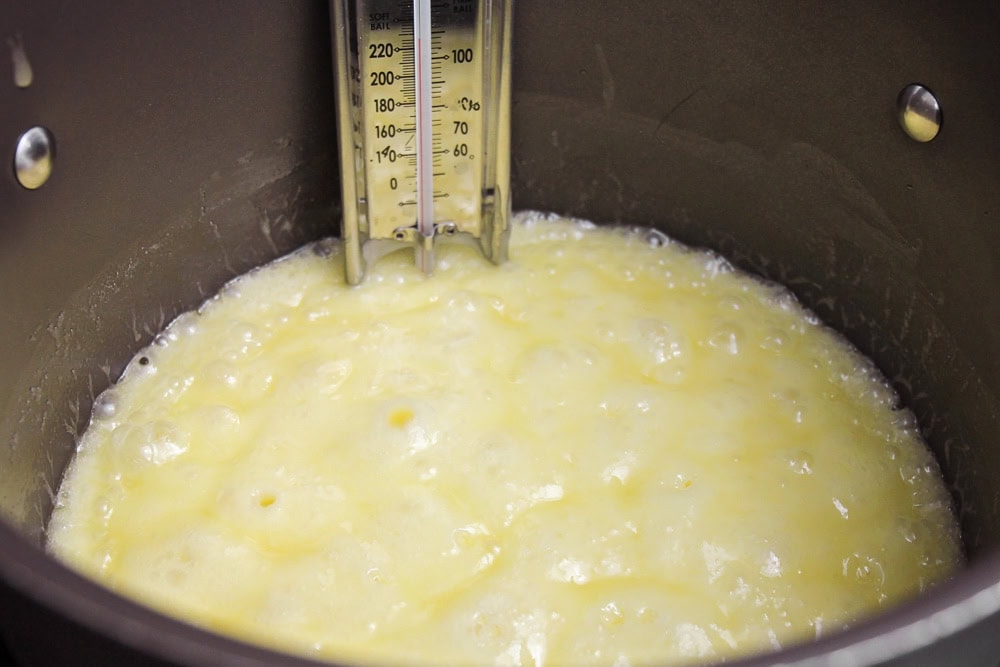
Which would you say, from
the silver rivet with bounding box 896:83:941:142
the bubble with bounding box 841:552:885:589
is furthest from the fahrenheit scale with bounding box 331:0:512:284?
the bubble with bounding box 841:552:885:589

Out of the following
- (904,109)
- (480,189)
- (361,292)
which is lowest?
(361,292)

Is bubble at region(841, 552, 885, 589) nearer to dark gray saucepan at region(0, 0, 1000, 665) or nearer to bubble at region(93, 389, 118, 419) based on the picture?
dark gray saucepan at region(0, 0, 1000, 665)

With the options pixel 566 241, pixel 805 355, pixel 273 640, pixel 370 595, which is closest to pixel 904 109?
pixel 805 355

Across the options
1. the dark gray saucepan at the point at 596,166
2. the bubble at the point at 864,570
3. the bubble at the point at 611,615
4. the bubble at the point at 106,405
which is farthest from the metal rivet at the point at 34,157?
the bubble at the point at 864,570

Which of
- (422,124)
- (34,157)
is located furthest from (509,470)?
(34,157)

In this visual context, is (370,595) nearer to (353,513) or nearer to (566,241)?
(353,513)

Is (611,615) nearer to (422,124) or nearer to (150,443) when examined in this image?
(150,443)

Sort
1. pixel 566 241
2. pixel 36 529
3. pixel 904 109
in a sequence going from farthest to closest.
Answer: pixel 566 241
pixel 904 109
pixel 36 529

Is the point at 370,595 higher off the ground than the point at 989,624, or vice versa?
the point at 989,624
